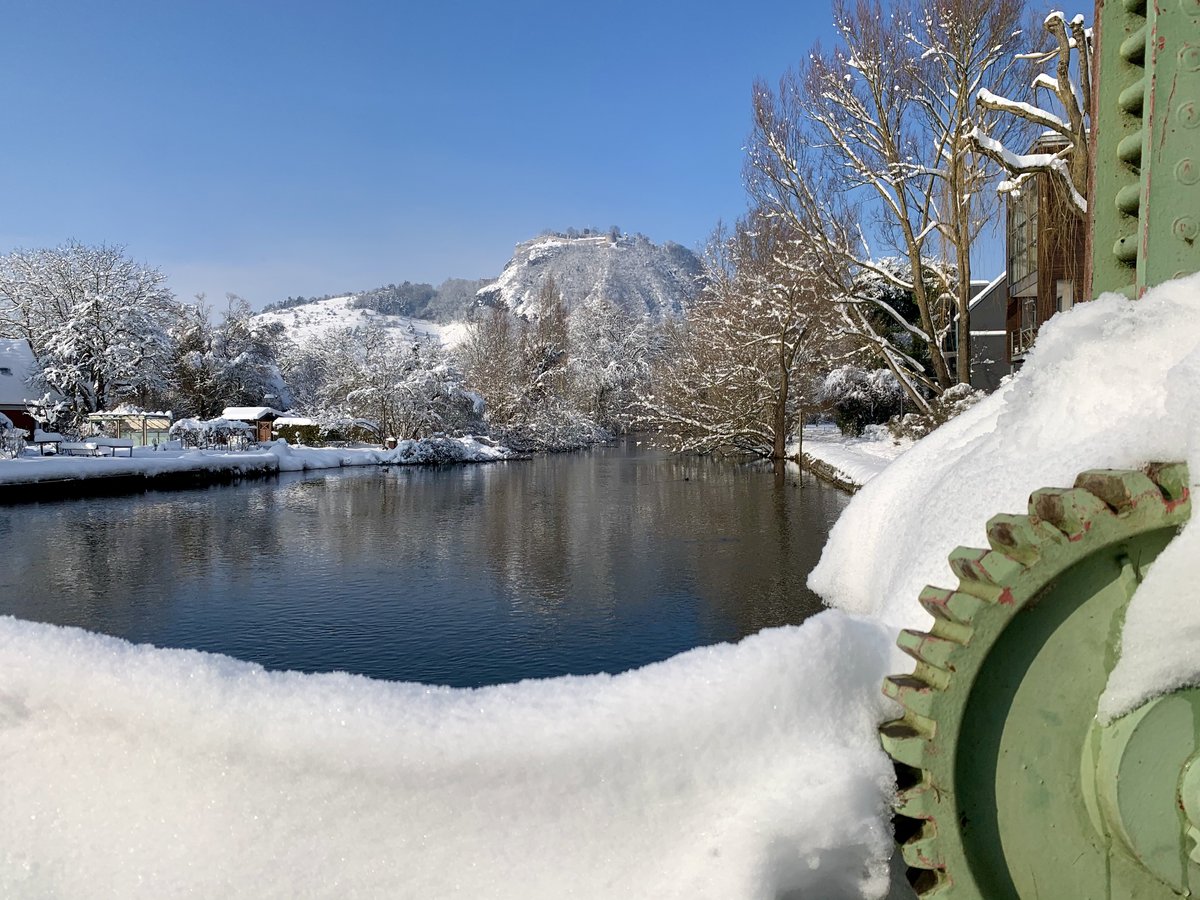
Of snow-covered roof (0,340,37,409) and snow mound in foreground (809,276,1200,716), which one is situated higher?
snow-covered roof (0,340,37,409)

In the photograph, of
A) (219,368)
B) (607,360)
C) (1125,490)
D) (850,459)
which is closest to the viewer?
(1125,490)

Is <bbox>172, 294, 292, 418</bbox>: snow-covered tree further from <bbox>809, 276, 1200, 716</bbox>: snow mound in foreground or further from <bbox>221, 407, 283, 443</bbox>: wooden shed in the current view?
<bbox>809, 276, 1200, 716</bbox>: snow mound in foreground

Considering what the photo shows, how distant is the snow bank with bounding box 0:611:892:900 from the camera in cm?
147

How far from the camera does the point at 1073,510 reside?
1308 mm

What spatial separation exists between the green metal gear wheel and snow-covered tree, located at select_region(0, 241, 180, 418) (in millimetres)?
40420

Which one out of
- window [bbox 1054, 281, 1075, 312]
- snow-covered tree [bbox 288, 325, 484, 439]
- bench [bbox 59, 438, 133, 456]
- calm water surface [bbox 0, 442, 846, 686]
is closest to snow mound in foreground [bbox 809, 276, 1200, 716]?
calm water surface [bbox 0, 442, 846, 686]

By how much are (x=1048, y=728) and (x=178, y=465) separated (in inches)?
1003

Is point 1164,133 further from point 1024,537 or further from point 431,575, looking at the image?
point 431,575

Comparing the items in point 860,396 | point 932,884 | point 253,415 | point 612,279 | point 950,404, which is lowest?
point 932,884

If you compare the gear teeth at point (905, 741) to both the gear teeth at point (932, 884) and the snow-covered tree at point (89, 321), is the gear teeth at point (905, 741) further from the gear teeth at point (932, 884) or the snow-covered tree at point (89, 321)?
the snow-covered tree at point (89, 321)

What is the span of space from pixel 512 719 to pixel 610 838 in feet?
0.90

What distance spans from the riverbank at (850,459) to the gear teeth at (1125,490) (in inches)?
422

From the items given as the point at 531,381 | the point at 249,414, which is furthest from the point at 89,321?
the point at 531,381

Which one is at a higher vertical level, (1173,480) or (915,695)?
(1173,480)
